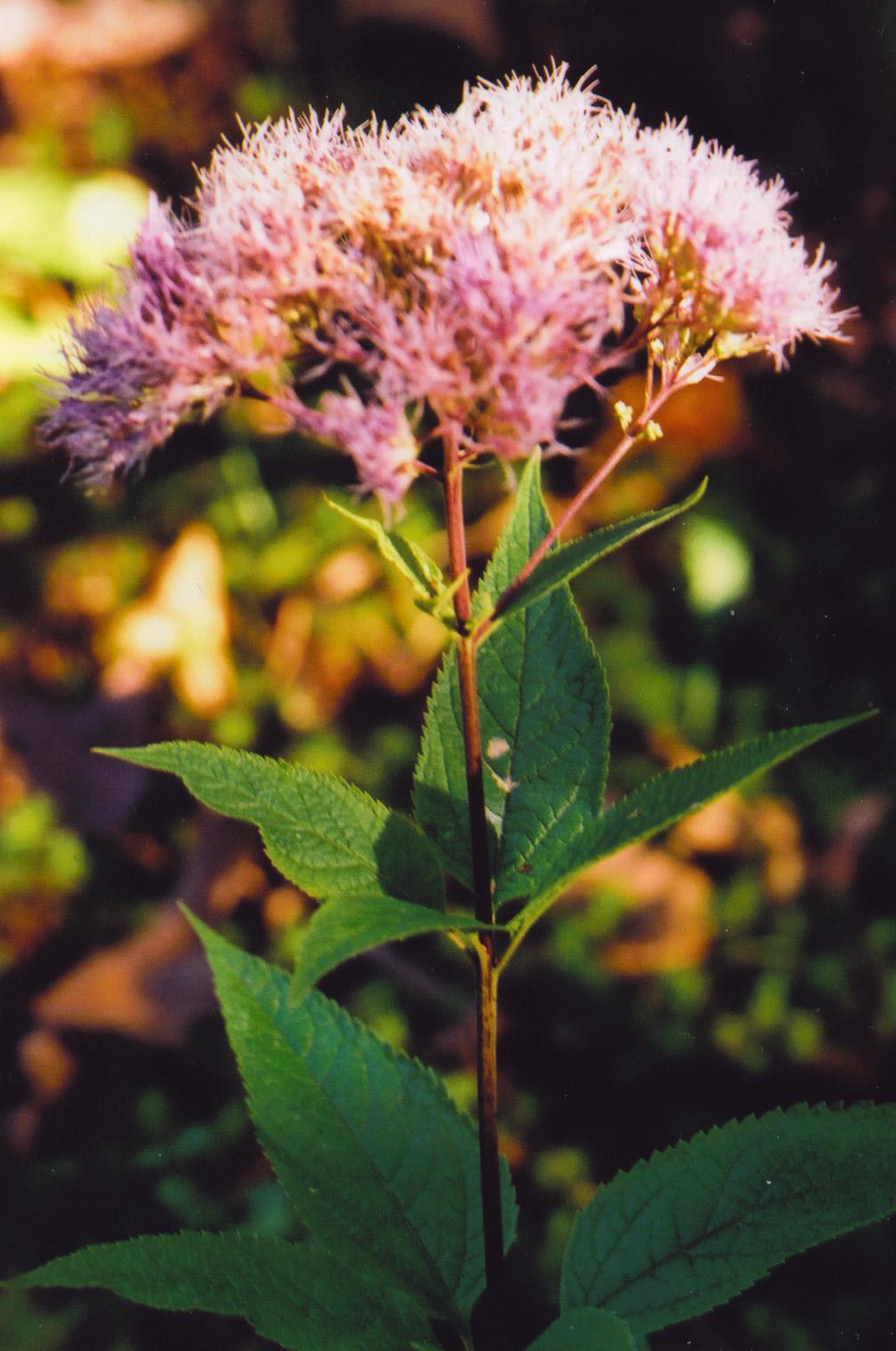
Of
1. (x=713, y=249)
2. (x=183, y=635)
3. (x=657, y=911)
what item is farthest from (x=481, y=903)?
(x=183, y=635)

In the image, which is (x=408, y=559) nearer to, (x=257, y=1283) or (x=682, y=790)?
(x=682, y=790)

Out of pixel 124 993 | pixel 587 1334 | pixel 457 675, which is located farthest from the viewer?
pixel 124 993

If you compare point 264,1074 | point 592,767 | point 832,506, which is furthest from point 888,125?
point 264,1074

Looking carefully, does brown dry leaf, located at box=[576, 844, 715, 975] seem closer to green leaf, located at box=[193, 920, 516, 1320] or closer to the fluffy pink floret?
green leaf, located at box=[193, 920, 516, 1320]

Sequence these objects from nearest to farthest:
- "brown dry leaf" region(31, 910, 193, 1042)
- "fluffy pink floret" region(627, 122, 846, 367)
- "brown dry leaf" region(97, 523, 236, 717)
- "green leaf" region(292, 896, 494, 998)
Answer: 1. "green leaf" region(292, 896, 494, 998)
2. "fluffy pink floret" region(627, 122, 846, 367)
3. "brown dry leaf" region(31, 910, 193, 1042)
4. "brown dry leaf" region(97, 523, 236, 717)

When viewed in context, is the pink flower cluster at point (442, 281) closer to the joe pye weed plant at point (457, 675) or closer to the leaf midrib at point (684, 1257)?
the joe pye weed plant at point (457, 675)

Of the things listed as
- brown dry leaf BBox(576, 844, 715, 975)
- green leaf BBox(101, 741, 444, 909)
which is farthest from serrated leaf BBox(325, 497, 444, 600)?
brown dry leaf BBox(576, 844, 715, 975)

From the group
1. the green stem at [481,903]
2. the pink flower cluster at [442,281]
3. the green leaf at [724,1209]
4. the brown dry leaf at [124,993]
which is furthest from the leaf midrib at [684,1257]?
the brown dry leaf at [124,993]
